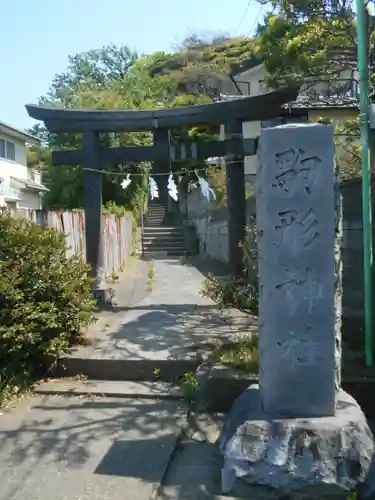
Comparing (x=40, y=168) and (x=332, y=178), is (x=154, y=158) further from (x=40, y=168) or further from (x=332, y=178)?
(x=40, y=168)

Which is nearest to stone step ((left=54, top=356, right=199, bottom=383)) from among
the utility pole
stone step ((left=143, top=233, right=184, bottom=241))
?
the utility pole

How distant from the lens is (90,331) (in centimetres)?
805

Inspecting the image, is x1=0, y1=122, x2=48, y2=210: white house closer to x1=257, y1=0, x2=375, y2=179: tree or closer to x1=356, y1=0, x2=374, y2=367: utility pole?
x1=257, y1=0, x2=375, y2=179: tree

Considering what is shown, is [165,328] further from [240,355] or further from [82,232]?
[82,232]

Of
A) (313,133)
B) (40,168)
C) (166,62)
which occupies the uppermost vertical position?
(166,62)

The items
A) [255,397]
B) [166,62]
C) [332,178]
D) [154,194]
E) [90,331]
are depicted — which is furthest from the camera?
[166,62]

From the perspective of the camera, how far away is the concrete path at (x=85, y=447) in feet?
13.3

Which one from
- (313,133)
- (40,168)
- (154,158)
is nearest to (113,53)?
(40,168)

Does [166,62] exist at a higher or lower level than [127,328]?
higher

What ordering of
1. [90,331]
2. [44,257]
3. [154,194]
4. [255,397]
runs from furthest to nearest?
1. [154,194]
2. [90,331]
3. [44,257]
4. [255,397]

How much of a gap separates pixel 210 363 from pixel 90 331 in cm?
264

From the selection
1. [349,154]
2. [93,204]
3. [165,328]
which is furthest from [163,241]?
[165,328]

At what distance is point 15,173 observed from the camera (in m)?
25.0

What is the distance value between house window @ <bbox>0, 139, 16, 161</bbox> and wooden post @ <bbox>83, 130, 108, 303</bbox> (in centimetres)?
1519
